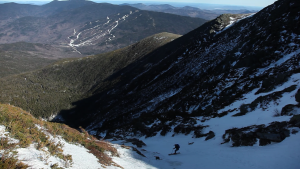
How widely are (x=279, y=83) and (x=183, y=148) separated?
16.3m

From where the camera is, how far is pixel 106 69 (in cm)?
17950

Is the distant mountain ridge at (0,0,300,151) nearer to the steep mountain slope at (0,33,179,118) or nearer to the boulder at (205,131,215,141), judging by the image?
the boulder at (205,131,215,141)

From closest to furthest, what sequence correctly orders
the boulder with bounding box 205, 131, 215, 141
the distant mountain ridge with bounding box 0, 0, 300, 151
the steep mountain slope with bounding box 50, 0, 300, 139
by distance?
1. the distant mountain ridge with bounding box 0, 0, 300, 151
2. the boulder with bounding box 205, 131, 215, 141
3. the steep mountain slope with bounding box 50, 0, 300, 139

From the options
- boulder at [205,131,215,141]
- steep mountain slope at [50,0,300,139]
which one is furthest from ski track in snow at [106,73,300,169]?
steep mountain slope at [50,0,300,139]

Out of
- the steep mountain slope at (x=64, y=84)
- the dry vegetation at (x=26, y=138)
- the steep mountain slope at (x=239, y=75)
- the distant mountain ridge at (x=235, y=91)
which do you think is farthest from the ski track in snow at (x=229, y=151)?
the steep mountain slope at (x=64, y=84)

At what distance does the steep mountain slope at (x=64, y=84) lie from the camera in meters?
163

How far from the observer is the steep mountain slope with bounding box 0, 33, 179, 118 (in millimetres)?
163250

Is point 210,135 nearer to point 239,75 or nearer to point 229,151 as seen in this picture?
point 229,151

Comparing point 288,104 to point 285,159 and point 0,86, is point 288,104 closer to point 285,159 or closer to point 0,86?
point 285,159

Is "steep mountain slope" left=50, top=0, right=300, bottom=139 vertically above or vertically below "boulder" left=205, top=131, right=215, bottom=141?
above

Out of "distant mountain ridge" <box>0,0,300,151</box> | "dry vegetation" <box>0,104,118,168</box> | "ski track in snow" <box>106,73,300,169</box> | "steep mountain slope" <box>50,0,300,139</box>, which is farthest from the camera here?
"steep mountain slope" <box>50,0,300,139</box>

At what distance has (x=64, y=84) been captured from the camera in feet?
623

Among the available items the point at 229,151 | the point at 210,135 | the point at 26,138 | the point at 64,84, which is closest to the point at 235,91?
the point at 210,135

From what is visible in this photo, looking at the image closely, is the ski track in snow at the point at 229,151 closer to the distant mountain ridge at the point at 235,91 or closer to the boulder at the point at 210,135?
the distant mountain ridge at the point at 235,91
